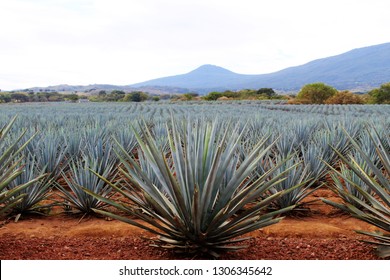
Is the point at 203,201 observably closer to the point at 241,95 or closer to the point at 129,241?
the point at 129,241

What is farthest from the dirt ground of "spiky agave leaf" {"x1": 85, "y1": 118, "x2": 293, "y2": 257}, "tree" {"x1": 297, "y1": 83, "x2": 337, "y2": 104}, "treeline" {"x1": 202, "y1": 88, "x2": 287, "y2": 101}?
"treeline" {"x1": 202, "y1": 88, "x2": 287, "y2": 101}

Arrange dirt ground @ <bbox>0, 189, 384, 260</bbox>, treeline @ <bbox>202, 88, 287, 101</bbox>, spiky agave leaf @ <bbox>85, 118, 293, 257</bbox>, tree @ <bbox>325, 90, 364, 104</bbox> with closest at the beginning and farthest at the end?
spiky agave leaf @ <bbox>85, 118, 293, 257</bbox> → dirt ground @ <bbox>0, 189, 384, 260</bbox> → tree @ <bbox>325, 90, 364, 104</bbox> → treeline @ <bbox>202, 88, 287, 101</bbox>

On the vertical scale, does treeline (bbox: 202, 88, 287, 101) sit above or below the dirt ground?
below

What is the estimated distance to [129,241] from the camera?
3109mm

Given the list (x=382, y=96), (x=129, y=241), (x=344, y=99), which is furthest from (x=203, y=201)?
(x=382, y=96)

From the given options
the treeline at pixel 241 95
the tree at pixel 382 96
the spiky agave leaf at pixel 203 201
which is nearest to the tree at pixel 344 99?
the tree at pixel 382 96

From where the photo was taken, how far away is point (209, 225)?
8.76 ft

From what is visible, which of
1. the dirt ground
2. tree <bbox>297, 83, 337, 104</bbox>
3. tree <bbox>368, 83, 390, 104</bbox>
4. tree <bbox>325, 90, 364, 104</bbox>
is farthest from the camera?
tree <bbox>368, 83, 390, 104</bbox>

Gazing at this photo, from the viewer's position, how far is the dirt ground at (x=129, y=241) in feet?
9.18

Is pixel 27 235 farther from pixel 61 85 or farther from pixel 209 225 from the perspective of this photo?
pixel 61 85

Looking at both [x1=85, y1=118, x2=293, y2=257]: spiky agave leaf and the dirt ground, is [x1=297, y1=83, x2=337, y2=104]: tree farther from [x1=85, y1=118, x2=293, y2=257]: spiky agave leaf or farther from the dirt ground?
[x1=85, y1=118, x2=293, y2=257]: spiky agave leaf

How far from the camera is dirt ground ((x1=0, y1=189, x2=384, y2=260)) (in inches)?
110

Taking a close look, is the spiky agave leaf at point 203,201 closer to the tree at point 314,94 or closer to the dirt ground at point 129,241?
the dirt ground at point 129,241

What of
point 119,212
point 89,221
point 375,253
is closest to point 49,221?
point 89,221
